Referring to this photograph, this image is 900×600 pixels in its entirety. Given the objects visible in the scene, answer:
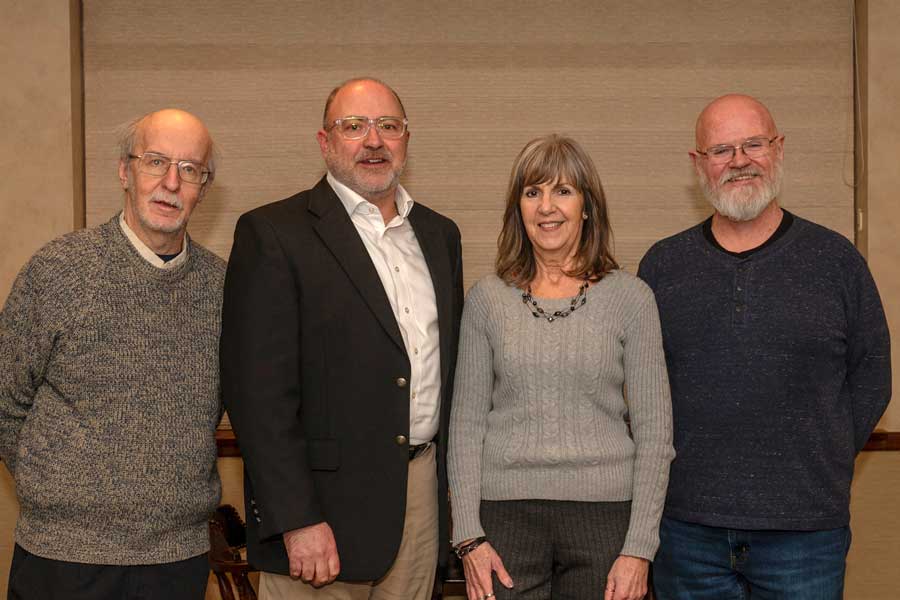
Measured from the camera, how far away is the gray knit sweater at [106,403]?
6.79ft

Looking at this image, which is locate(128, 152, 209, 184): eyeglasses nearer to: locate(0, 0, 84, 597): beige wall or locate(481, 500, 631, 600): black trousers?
locate(481, 500, 631, 600): black trousers

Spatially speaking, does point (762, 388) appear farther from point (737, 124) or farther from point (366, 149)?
point (366, 149)

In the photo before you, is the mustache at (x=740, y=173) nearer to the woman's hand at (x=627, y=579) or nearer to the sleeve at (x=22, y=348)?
the woman's hand at (x=627, y=579)

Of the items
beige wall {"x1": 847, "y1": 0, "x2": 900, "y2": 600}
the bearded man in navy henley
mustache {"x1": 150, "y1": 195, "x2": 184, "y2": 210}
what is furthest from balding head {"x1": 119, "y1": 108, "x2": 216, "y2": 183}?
beige wall {"x1": 847, "y1": 0, "x2": 900, "y2": 600}

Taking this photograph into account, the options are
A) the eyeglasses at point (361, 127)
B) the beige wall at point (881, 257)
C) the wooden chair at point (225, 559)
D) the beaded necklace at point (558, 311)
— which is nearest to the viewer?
the beaded necklace at point (558, 311)

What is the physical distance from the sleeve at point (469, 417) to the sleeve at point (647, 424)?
344 mm

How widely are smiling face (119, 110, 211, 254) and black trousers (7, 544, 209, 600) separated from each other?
2.52 ft

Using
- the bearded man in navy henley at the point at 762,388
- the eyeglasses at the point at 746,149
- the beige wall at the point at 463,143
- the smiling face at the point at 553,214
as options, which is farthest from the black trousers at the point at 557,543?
the beige wall at the point at 463,143

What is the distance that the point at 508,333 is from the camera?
2162mm

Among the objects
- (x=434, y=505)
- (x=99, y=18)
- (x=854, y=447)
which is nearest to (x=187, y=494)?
(x=434, y=505)

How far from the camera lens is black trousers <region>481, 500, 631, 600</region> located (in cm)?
205

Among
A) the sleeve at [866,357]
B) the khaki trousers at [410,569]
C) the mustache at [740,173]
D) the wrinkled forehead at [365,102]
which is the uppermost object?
the wrinkled forehead at [365,102]

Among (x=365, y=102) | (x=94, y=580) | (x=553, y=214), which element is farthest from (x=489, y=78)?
(x=94, y=580)

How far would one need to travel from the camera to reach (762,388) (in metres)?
2.24
